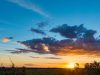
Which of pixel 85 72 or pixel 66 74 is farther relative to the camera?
pixel 66 74

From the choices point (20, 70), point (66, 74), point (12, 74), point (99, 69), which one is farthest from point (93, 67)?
point (12, 74)

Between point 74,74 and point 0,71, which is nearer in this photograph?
point 74,74

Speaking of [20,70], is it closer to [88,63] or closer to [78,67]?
[78,67]

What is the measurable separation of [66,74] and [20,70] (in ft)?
47.2

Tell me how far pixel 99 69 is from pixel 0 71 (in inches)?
988

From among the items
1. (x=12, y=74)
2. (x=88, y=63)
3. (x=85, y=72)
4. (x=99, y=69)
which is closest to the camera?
(x=12, y=74)

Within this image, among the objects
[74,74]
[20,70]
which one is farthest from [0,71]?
[74,74]

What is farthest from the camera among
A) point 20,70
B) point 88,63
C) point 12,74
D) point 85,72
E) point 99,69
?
point 88,63

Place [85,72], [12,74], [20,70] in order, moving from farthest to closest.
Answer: [85,72] < [20,70] < [12,74]

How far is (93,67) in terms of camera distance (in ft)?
229

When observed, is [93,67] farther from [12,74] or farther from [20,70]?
[12,74]

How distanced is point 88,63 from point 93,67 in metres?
4.17

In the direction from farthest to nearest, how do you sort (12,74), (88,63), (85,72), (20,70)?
(88,63), (85,72), (20,70), (12,74)

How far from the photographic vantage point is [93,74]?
210ft
